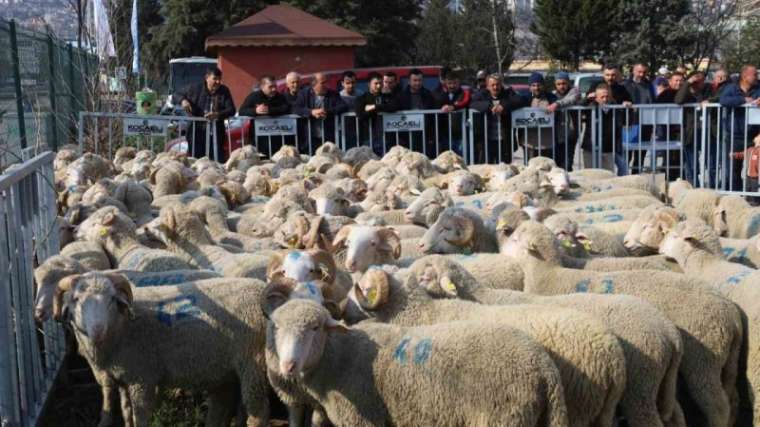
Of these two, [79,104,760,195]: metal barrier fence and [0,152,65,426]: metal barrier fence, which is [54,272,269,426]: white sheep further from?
[79,104,760,195]: metal barrier fence

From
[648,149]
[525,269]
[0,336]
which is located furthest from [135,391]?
[648,149]

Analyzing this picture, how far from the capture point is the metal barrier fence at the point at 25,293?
4.52 meters

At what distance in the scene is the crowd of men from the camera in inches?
453

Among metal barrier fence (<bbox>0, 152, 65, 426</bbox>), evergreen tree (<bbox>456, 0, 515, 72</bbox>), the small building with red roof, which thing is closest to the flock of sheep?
metal barrier fence (<bbox>0, 152, 65, 426</bbox>)

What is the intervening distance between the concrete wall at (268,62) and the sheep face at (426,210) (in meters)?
19.1

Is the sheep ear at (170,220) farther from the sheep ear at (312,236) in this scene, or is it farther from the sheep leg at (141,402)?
the sheep leg at (141,402)

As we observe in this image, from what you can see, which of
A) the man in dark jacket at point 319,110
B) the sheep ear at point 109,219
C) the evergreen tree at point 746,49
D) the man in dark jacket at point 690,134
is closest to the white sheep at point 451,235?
the sheep ear at point 109,219

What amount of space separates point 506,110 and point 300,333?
7923 millimetres

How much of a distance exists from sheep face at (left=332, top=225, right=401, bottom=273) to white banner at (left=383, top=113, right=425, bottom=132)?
579 centimetres

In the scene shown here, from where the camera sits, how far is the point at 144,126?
37.2ft

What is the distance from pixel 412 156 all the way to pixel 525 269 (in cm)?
431

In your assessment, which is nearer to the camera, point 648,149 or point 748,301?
point 748,301

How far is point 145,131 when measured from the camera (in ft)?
37.1

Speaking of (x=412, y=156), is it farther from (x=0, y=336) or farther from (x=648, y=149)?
(x=0, y=336)
